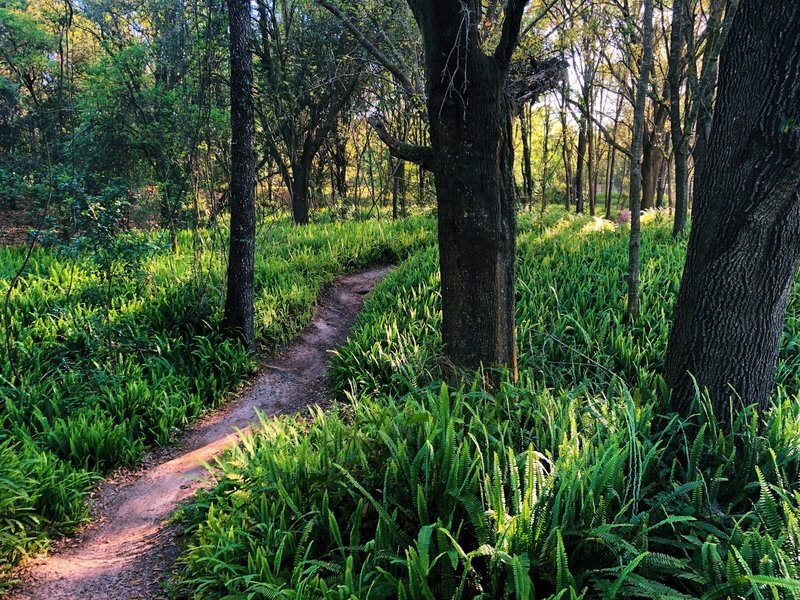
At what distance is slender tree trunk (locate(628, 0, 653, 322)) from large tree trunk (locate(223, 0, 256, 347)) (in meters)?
4.31

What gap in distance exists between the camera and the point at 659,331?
17.3 feet

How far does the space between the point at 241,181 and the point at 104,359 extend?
2498mm

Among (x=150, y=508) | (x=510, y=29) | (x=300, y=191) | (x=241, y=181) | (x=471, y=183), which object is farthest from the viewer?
(x=300, y=191)

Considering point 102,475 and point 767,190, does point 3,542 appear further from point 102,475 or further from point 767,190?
point 767,190

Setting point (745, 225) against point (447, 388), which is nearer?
point (745, 225)

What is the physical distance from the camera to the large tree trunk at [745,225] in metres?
2.69

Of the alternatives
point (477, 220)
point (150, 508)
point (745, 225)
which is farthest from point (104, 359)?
point (745, 225)

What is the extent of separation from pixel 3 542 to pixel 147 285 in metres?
4.17

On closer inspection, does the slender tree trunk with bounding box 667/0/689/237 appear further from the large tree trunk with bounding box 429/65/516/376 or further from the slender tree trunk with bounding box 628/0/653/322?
the large tree trunk with bounding box 429/65/516/376

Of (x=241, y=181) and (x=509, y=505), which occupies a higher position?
(x=241, y=181)

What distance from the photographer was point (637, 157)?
5.37 meters

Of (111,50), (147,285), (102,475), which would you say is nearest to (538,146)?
(111,50)

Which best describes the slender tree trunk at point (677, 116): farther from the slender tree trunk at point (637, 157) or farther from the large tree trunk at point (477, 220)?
the large tree trunk at point (477, 220)

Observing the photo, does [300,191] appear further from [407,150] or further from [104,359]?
[407,150]
